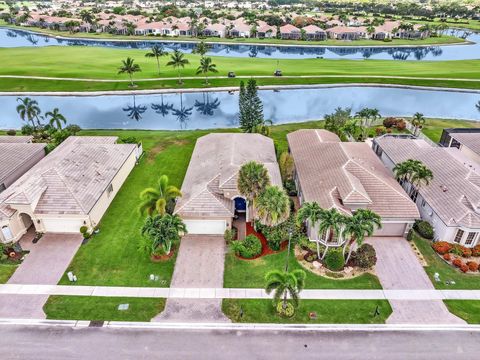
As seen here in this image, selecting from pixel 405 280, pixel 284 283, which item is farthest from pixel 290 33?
pixel 284 283

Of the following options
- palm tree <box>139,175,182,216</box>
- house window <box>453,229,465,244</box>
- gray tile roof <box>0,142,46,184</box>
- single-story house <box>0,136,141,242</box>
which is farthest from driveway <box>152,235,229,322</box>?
gray tile roof <box>0,142,46,184</box>

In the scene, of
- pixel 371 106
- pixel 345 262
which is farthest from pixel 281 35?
pixel 345 262

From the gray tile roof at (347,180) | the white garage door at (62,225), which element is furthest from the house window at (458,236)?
the white garage door at (62,225)

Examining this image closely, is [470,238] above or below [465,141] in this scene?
below

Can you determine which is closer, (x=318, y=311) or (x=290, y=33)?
(x=318, y=311)

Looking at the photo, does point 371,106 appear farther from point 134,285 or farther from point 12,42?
point 12,42

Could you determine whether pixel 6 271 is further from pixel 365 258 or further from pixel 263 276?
pixel 365 258
